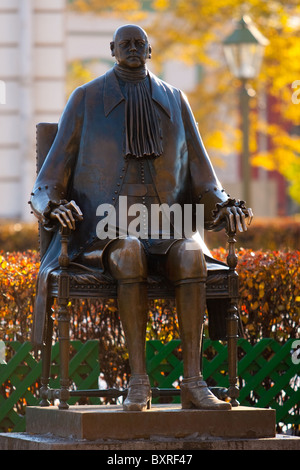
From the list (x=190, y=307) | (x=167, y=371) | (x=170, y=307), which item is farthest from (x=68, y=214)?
(x=167, y=371)

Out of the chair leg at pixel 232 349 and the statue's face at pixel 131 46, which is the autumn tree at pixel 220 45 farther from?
the chair leg at pixel 232 349

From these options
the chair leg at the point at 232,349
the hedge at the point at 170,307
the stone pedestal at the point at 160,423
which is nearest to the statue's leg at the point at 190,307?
the stone pedestal at the point at 160,423

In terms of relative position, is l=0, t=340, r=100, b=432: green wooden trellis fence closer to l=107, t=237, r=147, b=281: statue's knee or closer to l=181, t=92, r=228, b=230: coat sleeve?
l=181, t=92, r=228, b=230: coat sleeve

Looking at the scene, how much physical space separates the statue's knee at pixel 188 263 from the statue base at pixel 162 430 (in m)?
0.65

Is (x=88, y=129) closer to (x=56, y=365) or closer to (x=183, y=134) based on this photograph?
(x=183, y=134)

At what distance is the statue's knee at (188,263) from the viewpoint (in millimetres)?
6273

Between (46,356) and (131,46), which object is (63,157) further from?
(46,356)

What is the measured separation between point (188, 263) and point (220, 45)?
19006 millimetres

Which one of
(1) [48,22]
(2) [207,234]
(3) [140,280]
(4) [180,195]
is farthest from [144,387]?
(1) [48,22]

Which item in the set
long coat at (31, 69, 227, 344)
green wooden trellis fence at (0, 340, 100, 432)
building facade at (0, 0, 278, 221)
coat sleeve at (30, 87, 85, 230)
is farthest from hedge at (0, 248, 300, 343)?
building facade at (0, 0, 278, 221)

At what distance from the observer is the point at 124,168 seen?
684 cm

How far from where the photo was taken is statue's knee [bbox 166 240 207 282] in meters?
6.27

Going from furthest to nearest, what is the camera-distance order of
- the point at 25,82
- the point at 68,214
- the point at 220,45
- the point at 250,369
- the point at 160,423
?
the point at 220,45 → the point at 25,82 → the point at 250,369 → the point at 68,214 → the point at 160,423
